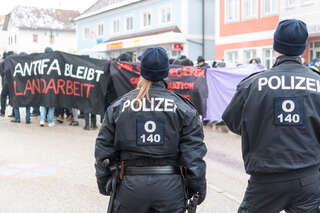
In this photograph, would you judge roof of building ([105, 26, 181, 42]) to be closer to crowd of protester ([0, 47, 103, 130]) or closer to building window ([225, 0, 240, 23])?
building window ([225, 0, 240, 23])

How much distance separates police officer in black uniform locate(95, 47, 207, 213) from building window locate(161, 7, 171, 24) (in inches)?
1227

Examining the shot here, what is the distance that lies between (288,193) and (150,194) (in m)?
0.99

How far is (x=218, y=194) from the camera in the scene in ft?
19.5

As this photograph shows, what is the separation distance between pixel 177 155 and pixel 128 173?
1.23 feet

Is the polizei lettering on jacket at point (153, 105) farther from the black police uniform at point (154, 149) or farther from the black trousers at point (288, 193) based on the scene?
the black trousers at point (288, 193)

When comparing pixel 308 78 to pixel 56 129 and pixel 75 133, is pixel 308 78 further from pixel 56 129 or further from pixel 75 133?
pixel 56 129

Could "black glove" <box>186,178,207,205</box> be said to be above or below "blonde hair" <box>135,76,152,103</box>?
below

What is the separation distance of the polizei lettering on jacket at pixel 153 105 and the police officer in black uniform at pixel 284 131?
0.64 m

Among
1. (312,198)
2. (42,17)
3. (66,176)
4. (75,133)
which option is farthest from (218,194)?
(42,17)

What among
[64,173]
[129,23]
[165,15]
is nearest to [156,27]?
[165,15]

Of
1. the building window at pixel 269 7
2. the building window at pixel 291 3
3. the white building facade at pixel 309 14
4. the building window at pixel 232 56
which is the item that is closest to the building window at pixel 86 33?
the building window at pixel 232 56

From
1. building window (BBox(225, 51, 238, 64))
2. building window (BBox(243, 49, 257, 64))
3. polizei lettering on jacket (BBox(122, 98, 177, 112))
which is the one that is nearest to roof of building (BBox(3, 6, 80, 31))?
building window (BBox(225, 51, 238, 64))

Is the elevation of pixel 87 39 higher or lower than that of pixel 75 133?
higher

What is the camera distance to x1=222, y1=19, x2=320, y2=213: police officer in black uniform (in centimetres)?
321
